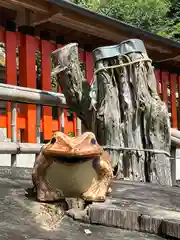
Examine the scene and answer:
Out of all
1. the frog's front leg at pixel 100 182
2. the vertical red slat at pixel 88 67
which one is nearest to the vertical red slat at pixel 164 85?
the vertical red slat at pixel 88 67

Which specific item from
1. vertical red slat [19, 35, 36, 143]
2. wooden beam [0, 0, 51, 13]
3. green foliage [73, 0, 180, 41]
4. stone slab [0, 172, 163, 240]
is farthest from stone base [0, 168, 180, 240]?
green foliage [73, 0, 180, 41]

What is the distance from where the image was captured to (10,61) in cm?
699

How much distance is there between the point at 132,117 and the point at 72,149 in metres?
1.70

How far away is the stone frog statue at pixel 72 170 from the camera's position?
2.15m

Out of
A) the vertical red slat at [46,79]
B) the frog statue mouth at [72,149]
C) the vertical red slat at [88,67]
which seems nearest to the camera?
the frog statue mouth at [72,149]

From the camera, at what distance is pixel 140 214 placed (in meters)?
2.02

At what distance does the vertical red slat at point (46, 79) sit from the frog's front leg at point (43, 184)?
16.0ft

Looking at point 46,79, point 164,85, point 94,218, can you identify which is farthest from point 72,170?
point 164,85

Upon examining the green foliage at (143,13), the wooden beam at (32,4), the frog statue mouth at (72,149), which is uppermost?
the green foliage at (143,13)

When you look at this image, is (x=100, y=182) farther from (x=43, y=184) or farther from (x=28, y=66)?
(x=28, y=66)

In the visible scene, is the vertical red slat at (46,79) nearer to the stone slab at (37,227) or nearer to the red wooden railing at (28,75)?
the red wooden railing at (28,75)

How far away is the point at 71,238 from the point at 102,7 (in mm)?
15403

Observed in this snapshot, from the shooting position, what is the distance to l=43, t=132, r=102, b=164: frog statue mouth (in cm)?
211

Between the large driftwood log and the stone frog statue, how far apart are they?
1378 millimetres
